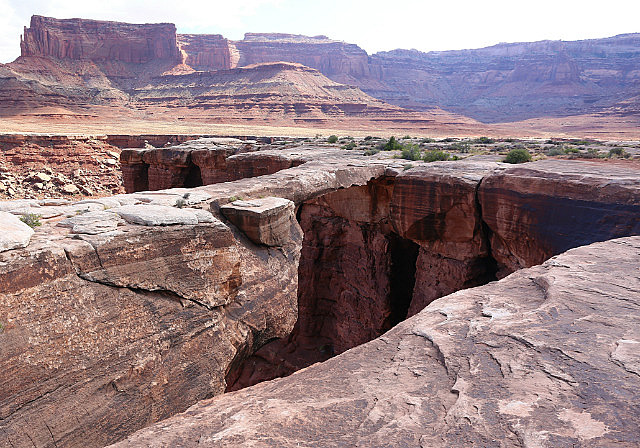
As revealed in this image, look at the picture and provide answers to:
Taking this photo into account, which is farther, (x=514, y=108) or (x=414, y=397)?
(x=514, y=108)

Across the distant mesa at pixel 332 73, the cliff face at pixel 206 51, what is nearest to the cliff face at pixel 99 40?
the distant mesa at pixel 332 73

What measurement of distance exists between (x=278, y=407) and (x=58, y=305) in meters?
2.60

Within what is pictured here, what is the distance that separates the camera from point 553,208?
24.5 ft

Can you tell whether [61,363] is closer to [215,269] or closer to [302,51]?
[215,269]

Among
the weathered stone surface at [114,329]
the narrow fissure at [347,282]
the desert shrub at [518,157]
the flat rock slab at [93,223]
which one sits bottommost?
the narrow fissure at [347,282]

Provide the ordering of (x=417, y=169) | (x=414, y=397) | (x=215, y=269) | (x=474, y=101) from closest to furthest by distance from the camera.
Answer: (x=414, y=397)
(x=215, y=269)
(x=417, y=169)
(x=474, y=101)

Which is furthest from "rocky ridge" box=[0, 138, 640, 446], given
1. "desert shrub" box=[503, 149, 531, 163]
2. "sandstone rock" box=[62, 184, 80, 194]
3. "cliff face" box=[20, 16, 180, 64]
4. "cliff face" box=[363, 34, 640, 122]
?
"cliff face" box=[20, 16, 180, 64]

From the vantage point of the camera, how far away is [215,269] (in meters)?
5.33

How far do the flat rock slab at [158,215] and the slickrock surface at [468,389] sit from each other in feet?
8.59

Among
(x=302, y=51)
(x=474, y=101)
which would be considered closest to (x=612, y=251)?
(x=474, y=101)

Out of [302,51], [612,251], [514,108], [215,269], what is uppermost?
[302,51]

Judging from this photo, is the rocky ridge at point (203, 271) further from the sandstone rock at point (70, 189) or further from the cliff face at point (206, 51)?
the cliff face at point (206, 51)

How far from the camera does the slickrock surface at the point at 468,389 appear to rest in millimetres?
2002

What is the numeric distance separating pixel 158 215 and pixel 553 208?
254 inches
